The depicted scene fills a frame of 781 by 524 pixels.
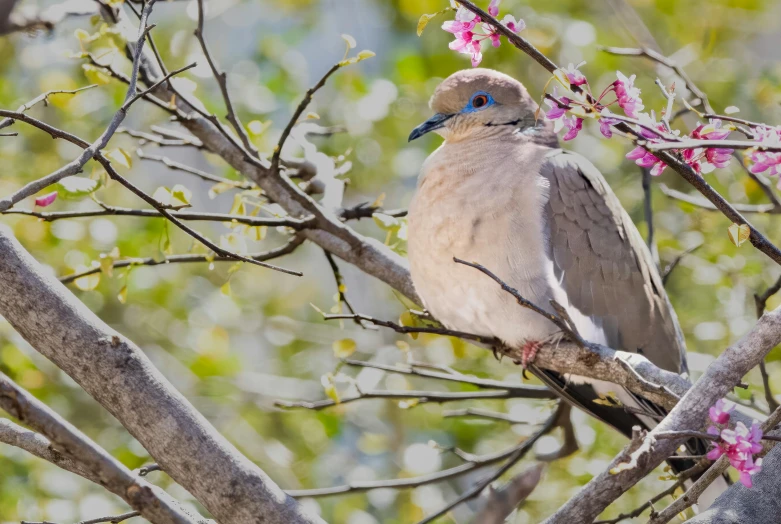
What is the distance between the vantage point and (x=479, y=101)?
314 cm

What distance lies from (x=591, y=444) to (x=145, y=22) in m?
2.61

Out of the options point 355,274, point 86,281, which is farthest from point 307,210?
point 355,274

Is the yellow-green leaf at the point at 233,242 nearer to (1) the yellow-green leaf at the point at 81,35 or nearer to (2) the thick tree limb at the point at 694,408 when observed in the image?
(1) the yellow-green leaf at the point at 81,35

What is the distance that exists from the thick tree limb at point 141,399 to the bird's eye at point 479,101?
1.75m

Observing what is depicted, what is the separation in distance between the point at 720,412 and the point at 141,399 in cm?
116

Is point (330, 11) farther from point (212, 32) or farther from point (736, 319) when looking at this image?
point (736, 319)

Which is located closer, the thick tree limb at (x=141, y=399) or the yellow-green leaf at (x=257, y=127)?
the thick tree limb at (x=141, y=399)

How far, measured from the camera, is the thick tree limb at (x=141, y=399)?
5.83ft

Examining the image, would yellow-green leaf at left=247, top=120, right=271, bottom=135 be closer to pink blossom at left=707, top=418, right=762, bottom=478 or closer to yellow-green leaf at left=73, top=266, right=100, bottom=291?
yellow-green leaf at left=73, top=266, right=100, bottom=291

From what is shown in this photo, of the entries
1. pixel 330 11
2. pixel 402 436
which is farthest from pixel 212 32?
pixel 402 436

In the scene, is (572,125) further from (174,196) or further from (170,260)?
(170,260)

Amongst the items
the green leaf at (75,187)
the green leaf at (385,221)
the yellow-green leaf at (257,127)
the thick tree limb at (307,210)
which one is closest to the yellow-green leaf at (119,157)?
the green leaf at (75,187)

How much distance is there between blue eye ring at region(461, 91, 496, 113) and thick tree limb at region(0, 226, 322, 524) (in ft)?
5.68

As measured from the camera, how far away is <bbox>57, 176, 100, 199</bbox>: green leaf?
Result: 219 cm
